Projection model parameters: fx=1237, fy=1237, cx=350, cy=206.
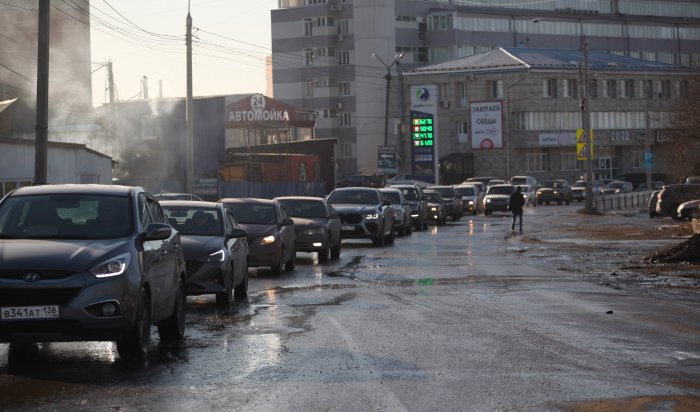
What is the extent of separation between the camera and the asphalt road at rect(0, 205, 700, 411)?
923 cm

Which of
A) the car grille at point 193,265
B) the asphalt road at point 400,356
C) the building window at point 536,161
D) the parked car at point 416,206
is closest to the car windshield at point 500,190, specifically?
the parked car at point 416,206

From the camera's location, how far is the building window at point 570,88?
358 feet

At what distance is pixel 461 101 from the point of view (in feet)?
360

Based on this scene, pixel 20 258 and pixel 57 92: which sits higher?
pixel 57 92

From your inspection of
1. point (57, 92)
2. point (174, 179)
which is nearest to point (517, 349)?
point (174, 179)

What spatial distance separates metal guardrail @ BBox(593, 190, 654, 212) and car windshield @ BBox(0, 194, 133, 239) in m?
55.9

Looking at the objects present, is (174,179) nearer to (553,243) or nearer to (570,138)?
(553,243)

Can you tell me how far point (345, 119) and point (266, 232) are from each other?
3761 inches

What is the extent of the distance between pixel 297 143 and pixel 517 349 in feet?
210

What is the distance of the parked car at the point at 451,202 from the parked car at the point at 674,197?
33.9 ft

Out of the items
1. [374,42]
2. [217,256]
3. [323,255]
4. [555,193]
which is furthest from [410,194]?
[374,42]

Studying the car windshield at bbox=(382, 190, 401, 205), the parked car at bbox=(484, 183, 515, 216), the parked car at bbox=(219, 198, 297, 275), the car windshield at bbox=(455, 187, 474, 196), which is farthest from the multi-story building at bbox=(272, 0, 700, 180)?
the parked car at bbox=(219, 198, 297, 275)

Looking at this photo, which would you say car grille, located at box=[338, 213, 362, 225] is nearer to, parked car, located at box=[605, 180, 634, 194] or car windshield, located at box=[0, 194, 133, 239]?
car windshield, located at box=[0, 194, 133, 239]

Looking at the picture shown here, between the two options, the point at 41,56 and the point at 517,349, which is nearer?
the point at 517,349
